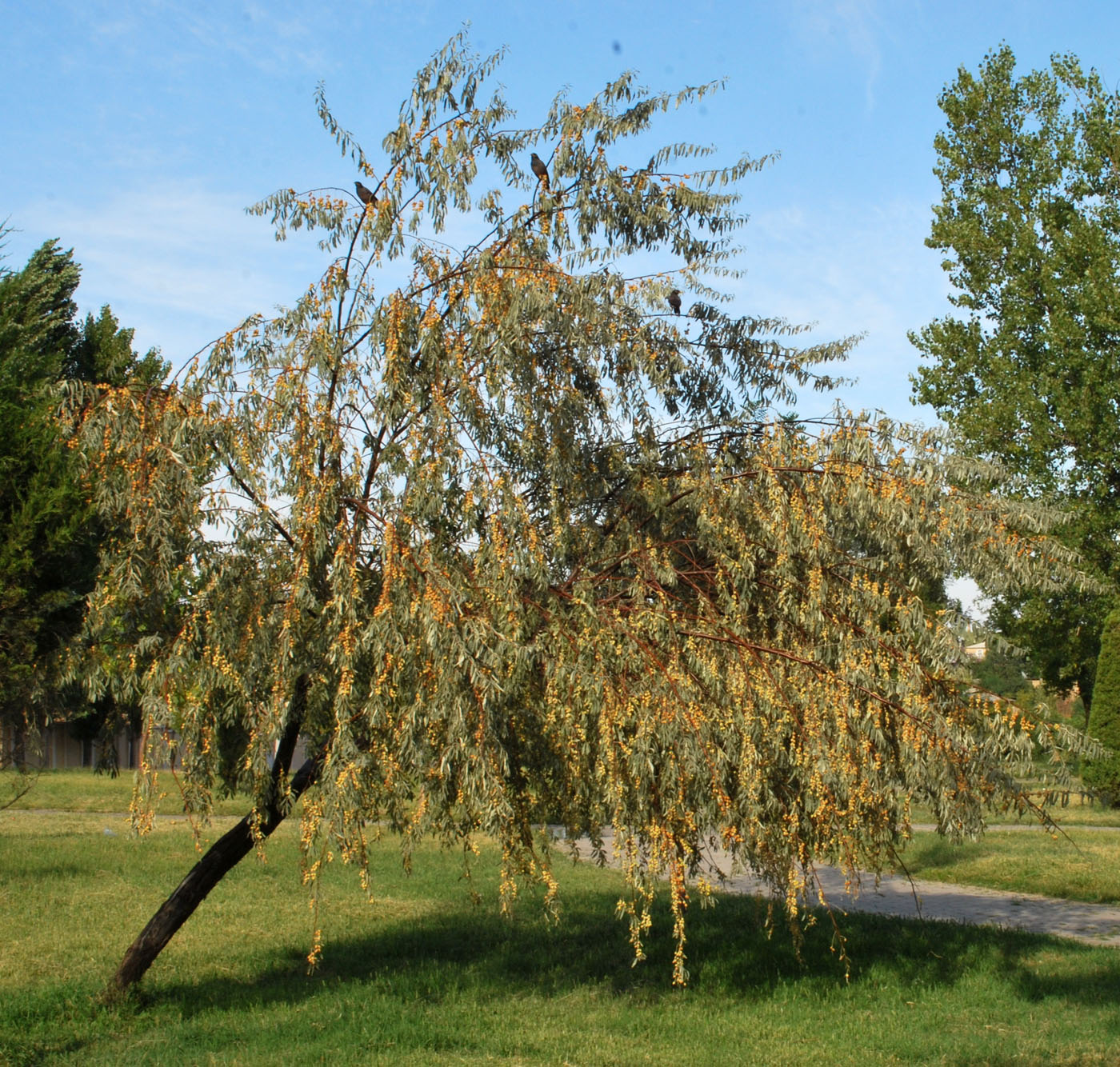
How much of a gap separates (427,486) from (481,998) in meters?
4.29

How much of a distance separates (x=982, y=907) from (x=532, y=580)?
9.63 metres

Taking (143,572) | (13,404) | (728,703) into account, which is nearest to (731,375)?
(728,703)

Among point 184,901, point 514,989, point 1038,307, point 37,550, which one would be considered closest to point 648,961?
point 514,989

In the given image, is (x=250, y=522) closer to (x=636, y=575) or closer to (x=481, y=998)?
(x=636, y=575)

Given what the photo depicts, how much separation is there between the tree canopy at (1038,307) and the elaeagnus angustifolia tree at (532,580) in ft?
35.0

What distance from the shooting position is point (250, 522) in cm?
A: 695

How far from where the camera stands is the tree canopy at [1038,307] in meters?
17.1

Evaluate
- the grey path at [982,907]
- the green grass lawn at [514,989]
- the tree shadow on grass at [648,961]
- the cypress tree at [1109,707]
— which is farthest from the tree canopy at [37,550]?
the cypress tree at [1109,707]

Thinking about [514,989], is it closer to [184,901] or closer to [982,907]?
[184,901]

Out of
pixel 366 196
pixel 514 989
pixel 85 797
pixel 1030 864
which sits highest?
pixel 366 196

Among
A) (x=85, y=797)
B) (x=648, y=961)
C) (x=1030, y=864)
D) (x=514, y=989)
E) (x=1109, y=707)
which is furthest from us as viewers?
(x=85, y=797)

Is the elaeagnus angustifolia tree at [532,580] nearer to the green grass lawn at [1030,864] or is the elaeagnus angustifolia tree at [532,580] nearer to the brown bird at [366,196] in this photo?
the brown bird at [366,196]

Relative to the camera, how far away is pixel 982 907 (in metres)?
13.5

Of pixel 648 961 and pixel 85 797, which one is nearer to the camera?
pixel 648 961
